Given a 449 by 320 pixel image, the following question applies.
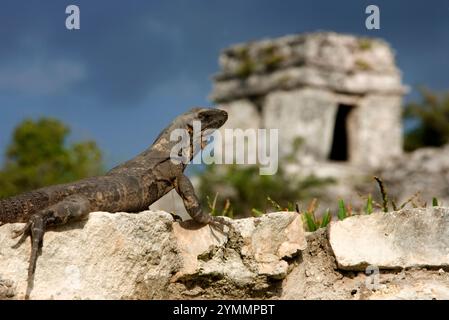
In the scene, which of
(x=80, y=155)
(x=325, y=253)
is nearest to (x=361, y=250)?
(x=325, y=253)

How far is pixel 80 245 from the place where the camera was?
4.58 m

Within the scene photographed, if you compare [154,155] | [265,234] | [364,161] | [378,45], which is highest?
[378,45]

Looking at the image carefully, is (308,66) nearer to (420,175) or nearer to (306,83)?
(306,83)

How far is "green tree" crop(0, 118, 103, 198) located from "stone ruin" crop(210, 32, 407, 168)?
19.2 ft

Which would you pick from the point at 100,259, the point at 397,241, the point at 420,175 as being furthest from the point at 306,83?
the point at 100,259

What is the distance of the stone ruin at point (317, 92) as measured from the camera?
28.8 metres

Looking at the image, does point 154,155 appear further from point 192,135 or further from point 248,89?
point 248,89

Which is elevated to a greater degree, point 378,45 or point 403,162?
point 378,45

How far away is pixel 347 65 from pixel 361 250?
25077mm

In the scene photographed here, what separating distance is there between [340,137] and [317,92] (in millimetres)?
5226

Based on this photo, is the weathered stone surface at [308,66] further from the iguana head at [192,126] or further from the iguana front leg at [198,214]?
the iguana front leg at [198,214]

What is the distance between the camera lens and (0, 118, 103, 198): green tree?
96.5ft

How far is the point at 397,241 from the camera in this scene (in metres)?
5.22

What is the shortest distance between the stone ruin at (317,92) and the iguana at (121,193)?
910 inches
